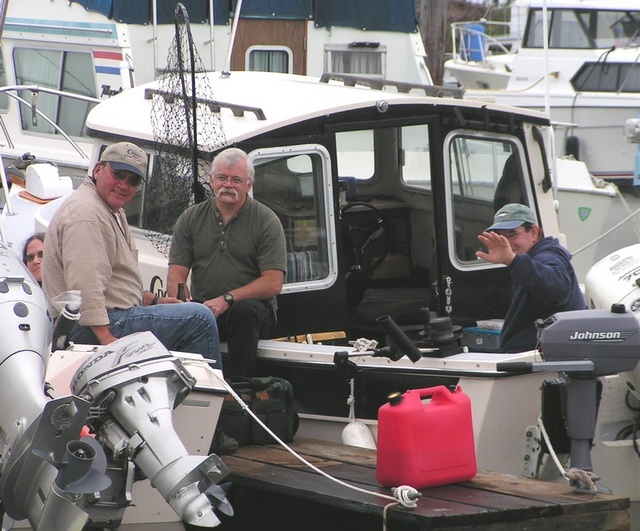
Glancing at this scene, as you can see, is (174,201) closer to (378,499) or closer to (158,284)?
(158,284)

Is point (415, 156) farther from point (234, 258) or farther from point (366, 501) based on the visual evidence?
point (366, 501)

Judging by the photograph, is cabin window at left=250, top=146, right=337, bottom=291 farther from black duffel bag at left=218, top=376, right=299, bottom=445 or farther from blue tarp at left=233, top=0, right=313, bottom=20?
blue tarp at left=233, top=0, right=313, bottom=20

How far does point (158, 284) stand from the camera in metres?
7.36

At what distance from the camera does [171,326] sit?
239 inches

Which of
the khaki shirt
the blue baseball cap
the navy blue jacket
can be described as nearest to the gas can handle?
the navy blue jacket

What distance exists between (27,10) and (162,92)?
593cm

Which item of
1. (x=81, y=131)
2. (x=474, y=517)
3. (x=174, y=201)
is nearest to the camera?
(x=474, y=517)

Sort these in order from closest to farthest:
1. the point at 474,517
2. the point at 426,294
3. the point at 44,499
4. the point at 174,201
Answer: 1. the point at 44,499
2. the point at 474,517
3. the point at 174,201
4. the point at 426,294

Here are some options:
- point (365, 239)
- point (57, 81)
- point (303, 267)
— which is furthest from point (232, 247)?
point (57, 81)

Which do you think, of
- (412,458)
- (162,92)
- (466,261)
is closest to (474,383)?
(412,458)

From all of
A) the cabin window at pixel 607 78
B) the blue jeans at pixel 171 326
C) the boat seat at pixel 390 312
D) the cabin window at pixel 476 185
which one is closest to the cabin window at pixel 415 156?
the cabin window at pixel 476 185

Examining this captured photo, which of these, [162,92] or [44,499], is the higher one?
[162,92]

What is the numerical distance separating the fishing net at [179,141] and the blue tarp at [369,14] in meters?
6.01

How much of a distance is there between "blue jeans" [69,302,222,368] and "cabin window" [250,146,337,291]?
41.4 inches
